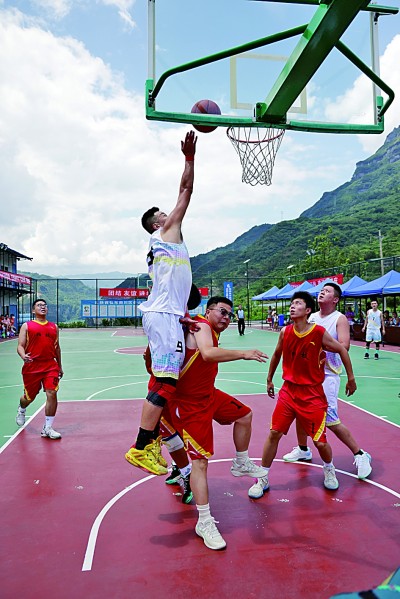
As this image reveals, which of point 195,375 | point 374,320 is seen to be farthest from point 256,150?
point 374,320

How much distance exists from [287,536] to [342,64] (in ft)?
17.0

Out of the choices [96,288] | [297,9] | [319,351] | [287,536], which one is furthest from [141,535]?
[96,288]

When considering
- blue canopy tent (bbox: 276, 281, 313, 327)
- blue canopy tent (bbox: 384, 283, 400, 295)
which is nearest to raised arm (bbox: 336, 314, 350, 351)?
blue canopy tent (bbox: 384, 283, 400, 295)

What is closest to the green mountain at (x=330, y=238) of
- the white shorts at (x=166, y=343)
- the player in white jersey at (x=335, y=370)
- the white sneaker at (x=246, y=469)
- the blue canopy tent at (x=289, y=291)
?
the blue canopy tent at (x=289, y=291)

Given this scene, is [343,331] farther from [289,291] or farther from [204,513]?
[289,291]

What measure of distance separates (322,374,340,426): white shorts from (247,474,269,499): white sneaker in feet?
2.56

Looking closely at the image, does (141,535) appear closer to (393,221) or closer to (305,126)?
(305,126)

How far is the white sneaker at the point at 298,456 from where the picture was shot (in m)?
5.03

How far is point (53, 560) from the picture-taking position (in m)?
3.15

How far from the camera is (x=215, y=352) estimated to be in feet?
10.8

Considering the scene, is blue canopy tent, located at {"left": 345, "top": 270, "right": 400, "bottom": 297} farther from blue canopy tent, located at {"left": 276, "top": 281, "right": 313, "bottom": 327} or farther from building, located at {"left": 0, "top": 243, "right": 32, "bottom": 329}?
building, located at {"left": 0, "top": 243, "right": 32, "bottom": 329}

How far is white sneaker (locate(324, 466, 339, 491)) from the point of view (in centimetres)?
422

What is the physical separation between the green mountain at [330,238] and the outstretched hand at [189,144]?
42337 mm

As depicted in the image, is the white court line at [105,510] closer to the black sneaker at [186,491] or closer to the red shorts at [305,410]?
the black sneaker at [186,491]
